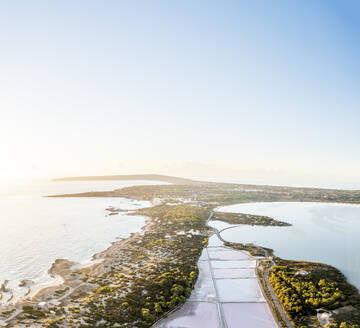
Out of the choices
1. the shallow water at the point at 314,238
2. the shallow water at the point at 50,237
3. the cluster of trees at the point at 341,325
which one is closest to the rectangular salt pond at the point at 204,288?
the cluster of trees at the point at 341,325

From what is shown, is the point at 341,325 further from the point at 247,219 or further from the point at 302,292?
the point at 247,219

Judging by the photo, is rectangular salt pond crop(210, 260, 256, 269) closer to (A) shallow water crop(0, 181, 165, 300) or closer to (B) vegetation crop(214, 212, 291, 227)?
(A) shallow water crop(0, 181, 165, 300)

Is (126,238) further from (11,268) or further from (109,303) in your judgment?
(109,303)

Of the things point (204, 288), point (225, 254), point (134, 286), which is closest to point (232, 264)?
point (225, 254)

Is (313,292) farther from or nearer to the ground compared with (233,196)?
nearer to the ground

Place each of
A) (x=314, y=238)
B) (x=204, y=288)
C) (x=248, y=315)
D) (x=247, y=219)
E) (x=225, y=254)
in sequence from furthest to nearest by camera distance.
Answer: (x=247, y=219) < (x=314, y=238) < (x=225, y=254) < (x=204, y=288) < (x=248, y=315)
